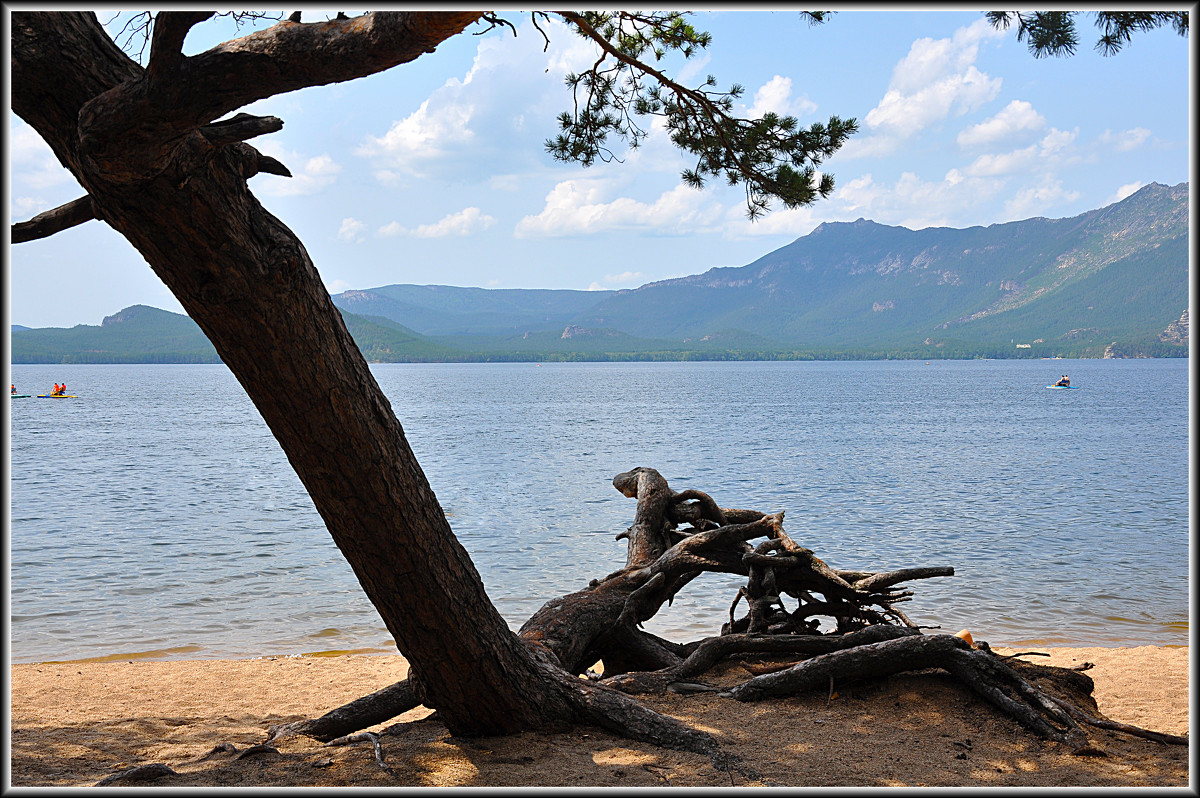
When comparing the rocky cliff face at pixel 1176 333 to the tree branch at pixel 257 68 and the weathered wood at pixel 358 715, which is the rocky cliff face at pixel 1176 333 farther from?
the tree branch at pixel 257 68

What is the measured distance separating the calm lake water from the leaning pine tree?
3.50 metres

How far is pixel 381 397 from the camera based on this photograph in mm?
3453

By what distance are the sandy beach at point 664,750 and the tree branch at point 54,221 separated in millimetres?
2399

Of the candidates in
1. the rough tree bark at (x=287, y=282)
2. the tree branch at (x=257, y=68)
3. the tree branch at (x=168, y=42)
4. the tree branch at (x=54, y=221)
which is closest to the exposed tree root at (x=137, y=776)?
the rough tree bark at (x=287, y=282)

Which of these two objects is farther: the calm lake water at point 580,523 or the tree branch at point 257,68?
the calm lake water at point 580,523

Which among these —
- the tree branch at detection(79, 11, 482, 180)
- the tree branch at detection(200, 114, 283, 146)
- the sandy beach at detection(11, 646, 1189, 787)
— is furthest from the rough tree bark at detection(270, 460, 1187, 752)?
the tree branch at detection(79, 11, 482, 180)

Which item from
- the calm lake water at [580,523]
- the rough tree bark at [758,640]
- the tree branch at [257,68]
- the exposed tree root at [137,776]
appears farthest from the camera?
the calm lake water at [580,523]

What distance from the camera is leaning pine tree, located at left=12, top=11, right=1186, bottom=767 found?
2318 mm

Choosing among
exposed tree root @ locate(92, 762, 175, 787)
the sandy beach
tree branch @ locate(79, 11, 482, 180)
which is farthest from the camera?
the sandy beach

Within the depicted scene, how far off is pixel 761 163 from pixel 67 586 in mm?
11364

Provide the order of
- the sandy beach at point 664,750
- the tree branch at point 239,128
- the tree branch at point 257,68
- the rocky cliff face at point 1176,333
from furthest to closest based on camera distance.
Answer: the rocky cliff face at point 1176,333 < the sandy beach at point 664,750 < the tree branch at point 239,128 < the tree branch at point 257,68

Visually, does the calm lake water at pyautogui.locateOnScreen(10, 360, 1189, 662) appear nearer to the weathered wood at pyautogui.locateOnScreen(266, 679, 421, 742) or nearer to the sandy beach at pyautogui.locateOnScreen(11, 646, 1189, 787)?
the sandy beach at pyautogui.locateOnScreen(11, 646, 1189, 787)

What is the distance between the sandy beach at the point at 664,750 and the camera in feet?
12.5

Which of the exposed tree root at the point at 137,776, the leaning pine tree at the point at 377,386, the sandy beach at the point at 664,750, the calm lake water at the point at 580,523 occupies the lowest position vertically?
the calm lake water at the point at 580,523
